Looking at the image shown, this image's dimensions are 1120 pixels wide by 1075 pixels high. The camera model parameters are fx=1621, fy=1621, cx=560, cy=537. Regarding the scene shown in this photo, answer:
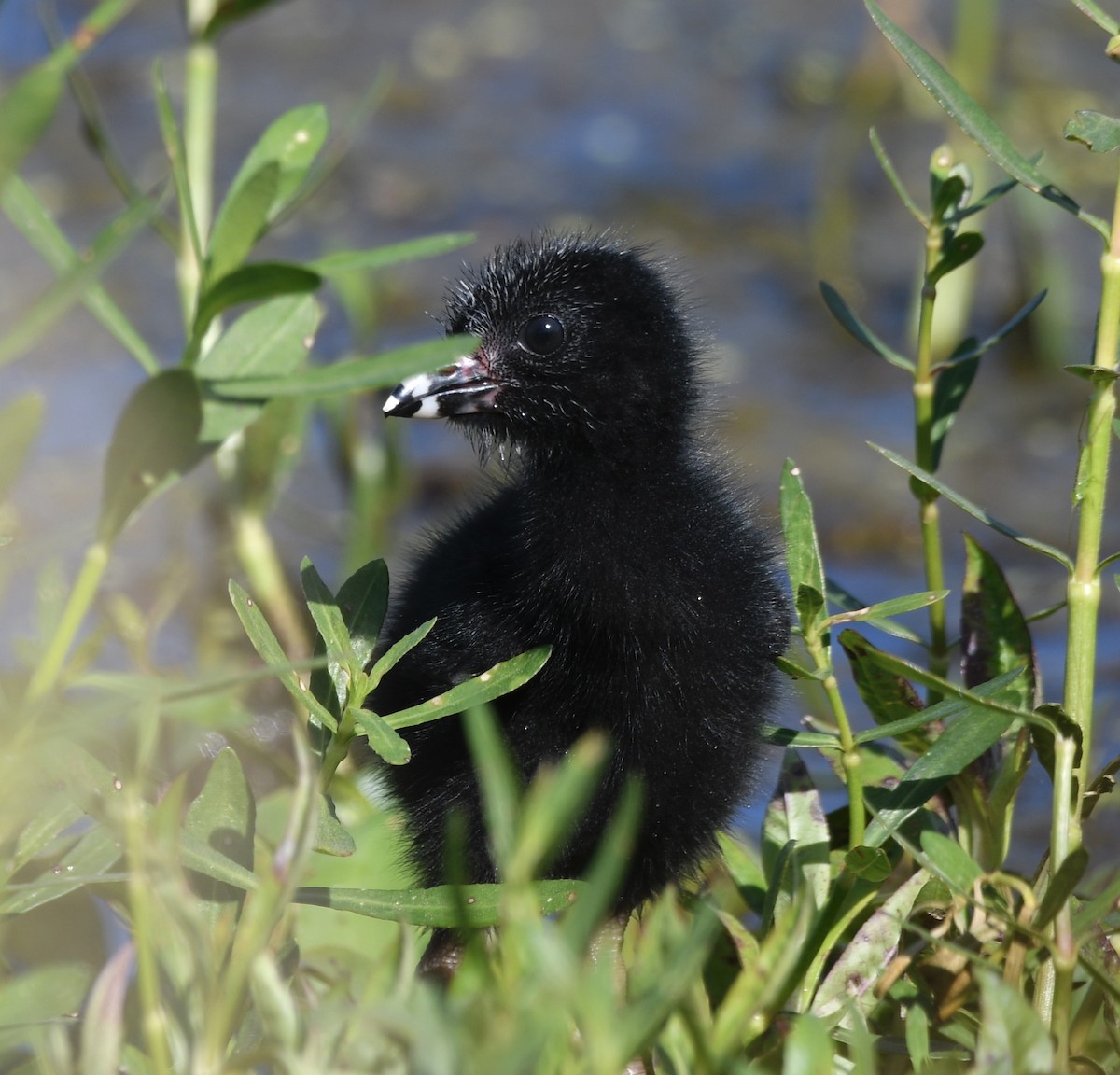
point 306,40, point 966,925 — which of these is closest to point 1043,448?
point 966,925

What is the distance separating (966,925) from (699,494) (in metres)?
0.87

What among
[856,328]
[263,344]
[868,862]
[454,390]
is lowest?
[868,862]

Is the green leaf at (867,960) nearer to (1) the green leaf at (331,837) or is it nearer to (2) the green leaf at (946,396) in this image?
(1) the green leaf at (331,837)

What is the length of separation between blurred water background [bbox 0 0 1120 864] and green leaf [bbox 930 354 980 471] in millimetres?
1474

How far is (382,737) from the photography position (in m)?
1.87

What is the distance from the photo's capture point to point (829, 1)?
9.95 m

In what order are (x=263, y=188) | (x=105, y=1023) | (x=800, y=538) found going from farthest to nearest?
(x=800, y=538), (x=263, y=188), (x=105, y=1023)

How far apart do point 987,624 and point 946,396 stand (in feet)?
1.31

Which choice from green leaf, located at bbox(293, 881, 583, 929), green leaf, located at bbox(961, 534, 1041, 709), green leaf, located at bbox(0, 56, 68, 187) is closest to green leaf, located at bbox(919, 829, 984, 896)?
green leaf, located at bbox(293, 881, 583, 929)

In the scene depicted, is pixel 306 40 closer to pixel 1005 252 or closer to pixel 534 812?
pixel 1005 252

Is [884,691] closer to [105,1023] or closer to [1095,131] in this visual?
[1095,131]

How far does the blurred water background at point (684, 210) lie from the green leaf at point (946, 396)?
147cm

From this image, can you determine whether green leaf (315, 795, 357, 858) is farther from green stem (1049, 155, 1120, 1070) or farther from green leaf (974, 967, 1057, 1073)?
green stem (1049, 155, 1120, 1070)

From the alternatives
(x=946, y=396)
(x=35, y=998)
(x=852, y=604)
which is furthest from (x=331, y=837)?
(x=946, y=396)
